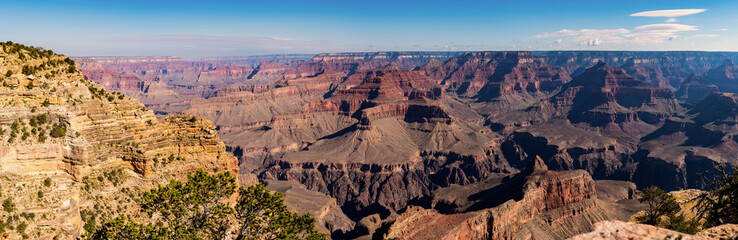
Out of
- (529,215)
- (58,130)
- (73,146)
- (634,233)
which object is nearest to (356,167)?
(529,215)

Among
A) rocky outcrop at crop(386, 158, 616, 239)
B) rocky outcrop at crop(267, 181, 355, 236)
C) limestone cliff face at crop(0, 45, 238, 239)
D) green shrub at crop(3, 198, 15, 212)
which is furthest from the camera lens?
rocky outcrop at crop(267, 181, 355, 236)

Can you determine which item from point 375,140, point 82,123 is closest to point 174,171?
point 82,123

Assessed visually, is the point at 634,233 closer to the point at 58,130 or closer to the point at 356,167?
the point at 58,130

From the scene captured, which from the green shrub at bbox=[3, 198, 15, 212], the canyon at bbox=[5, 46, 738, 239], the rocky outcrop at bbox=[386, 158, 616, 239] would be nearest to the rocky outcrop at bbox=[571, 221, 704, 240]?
the canyon at bbox=[5, 46, 738, 239]

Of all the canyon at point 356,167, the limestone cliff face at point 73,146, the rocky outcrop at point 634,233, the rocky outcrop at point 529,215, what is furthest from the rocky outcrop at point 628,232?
the rocky outcrop at point 529,215

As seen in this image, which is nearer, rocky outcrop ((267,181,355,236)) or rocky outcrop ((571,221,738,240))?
rocky outcrop ((571,221,738,240))

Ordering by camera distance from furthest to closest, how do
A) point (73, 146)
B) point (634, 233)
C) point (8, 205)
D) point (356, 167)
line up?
point (356, 167)
point (73, 146)
point (8, 205)
point (634, 233)

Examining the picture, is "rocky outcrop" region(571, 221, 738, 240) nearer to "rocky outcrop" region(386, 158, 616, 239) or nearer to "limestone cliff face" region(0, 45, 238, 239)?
"limestone cliff face" region(0, 45, 238, 239)

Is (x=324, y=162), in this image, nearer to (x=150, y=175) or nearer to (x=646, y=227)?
(x=150, y=175)

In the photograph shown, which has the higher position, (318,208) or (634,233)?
(634,233)
